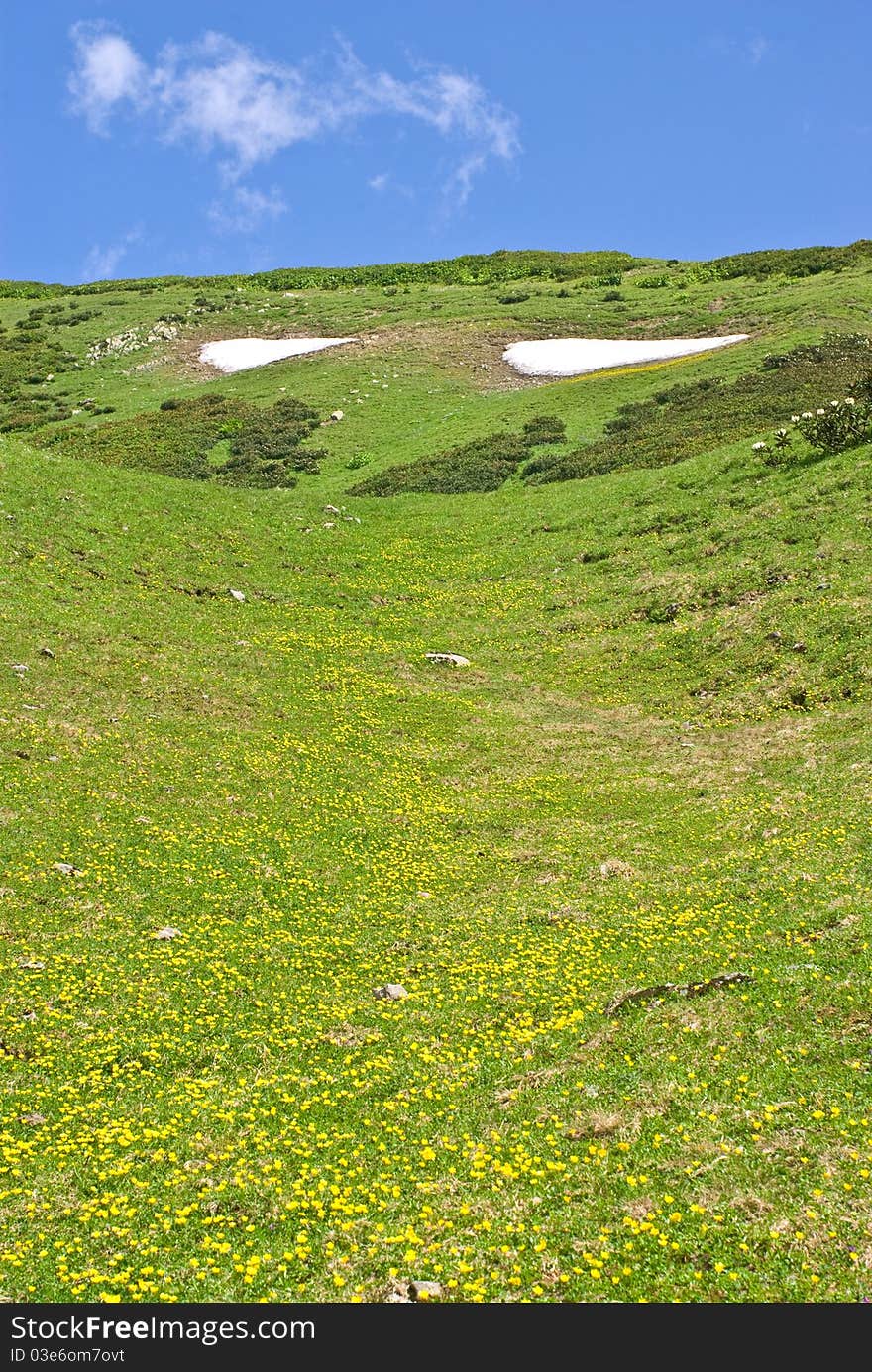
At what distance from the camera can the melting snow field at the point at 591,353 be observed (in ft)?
251

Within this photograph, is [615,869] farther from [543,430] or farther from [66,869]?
[543,430]

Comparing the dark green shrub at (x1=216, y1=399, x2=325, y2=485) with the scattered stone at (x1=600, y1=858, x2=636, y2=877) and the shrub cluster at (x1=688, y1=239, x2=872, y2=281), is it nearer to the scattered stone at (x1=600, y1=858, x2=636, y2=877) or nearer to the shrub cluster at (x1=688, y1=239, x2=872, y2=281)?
the scattered stone at (x1=600, y1=858, x2=636, y2=877)

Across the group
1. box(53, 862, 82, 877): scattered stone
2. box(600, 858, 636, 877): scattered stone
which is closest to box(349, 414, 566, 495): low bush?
box(600, 858, 636, 877): scattered stone

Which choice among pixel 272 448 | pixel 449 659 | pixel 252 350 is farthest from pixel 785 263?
pixel 449 659

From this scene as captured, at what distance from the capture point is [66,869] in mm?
19188

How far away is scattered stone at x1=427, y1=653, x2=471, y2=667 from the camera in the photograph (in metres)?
35.8

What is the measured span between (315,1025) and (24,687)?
16029 mm

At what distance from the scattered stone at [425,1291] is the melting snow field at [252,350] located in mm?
82885

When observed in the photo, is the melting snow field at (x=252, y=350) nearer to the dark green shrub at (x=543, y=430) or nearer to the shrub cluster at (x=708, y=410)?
the dark green shrub at (x=543, y=430)

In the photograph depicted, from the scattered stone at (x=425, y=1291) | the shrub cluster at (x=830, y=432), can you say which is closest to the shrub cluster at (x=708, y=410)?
the shrub cluster at (x=830, y=432)

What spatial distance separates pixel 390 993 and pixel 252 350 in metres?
82.9

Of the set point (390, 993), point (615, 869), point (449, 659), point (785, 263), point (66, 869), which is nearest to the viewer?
point (390, 993)

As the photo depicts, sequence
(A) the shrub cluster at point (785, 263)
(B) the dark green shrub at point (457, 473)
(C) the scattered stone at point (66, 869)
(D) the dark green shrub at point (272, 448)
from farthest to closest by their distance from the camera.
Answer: (A) the shrub cluster at point (785, 263) < (D) the dark green shrub at point (272, 448) < (B) the dark green shrub at point (457, 473) < (C) the scattered stone at point (66, 869)

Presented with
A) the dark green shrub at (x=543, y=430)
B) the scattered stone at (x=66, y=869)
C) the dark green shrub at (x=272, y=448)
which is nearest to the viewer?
the scattered stone at (x=66, y=869)
